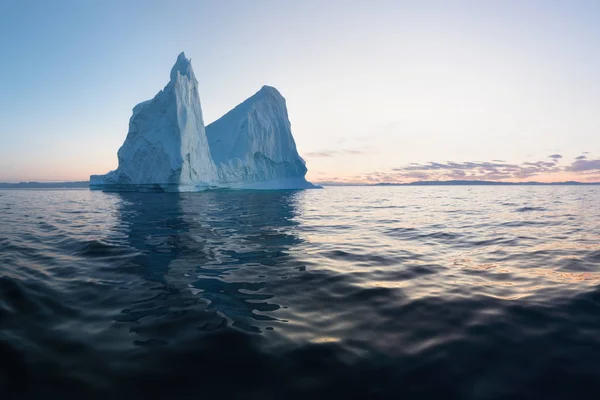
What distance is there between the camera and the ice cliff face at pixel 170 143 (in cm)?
3534

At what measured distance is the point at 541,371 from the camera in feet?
7.63

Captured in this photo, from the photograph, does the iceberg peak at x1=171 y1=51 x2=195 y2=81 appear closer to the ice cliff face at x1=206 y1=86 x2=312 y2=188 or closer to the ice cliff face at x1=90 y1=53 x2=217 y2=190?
the ice cliff face at x1=90 y1=53 x2=217 y2=190

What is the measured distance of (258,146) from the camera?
155ft

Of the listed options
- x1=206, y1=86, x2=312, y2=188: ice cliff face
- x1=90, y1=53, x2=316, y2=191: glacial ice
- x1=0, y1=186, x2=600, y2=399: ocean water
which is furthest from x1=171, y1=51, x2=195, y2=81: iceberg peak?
x1=0, y1=186, x2=600, y2=399: ocean water

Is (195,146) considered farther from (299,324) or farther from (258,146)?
(299,324)

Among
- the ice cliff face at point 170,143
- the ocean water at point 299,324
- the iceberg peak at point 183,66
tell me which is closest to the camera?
the ocean water at point 299,324

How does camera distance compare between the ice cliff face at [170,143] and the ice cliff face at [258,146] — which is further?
the ice cliff face at [258,146]

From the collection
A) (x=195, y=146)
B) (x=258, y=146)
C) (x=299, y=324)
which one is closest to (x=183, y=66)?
(x=195, y=146)

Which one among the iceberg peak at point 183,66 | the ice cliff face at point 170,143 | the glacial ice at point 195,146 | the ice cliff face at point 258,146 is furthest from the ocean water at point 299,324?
the ice cliff face at point 258,146

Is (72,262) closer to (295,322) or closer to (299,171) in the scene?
(295,322)

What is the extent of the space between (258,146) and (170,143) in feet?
47.3

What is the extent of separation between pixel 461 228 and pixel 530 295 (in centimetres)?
682

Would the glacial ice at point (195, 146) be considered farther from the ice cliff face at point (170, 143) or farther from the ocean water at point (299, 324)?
the ocean water at point (299, 324)

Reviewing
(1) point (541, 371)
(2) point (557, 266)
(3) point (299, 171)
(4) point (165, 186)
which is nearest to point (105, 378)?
(1) point (541, 371)
